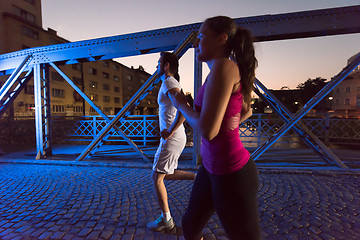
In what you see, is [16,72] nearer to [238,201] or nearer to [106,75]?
[238,201]

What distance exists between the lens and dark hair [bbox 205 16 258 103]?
1139 millimetres

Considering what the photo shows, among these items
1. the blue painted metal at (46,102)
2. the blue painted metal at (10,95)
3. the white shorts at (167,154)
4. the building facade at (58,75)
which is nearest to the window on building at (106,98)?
the building facade at (58,75)

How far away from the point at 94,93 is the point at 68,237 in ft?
132

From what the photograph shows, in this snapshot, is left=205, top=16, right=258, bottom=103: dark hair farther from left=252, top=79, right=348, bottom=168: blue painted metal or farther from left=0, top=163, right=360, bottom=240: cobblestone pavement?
left=252, top=79, right=348, bottom=168: blue painted metal

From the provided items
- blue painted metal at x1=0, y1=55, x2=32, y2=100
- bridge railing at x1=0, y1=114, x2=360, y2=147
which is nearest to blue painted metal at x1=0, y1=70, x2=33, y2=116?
blue painted metal at x1=0, y1=55, x2=32, y2=100

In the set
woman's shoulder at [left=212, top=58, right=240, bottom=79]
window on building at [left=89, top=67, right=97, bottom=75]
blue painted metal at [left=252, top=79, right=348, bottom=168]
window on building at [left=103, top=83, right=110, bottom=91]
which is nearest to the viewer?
woman's shoulder at [left=212, top=58, right=240, bottom=79]

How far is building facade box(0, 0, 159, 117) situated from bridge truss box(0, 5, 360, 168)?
1023 cm

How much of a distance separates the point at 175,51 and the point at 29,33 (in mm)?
33073

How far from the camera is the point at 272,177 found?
435 centimetres

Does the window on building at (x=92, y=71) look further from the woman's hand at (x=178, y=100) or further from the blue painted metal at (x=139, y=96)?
the woman's hand at (x=178, y=100)

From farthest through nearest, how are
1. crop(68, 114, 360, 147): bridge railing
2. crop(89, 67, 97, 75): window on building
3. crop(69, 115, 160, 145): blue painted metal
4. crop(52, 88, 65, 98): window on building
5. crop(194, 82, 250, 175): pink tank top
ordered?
crop(89, 67, 97, 75): window on building → crop(52, 88, 65, 98): window on building → crop(69, 115, 160, 145): blue painted metal → crop(68, 114, 360, 147): bridge railing → crop(194, 82, 250, 175): pink tank top

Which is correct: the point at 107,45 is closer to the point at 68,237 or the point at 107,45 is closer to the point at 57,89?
the point at 68,237

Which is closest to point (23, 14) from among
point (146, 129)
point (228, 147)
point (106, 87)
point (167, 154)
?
point (106, 87)

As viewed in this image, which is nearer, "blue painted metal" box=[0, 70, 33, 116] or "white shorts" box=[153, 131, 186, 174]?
"white shorts" box=[153, 131, 186, 174]
